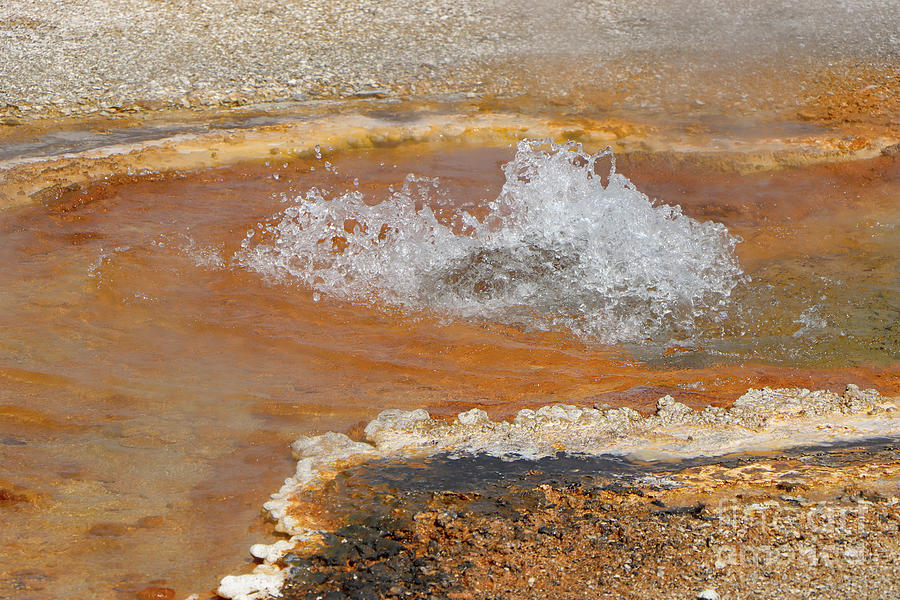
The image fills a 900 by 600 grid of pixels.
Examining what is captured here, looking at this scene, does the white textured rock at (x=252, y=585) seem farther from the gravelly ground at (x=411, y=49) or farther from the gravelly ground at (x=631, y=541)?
the gravelly ground at (x=411, y=49)

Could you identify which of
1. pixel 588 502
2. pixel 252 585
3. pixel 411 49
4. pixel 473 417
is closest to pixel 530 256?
pixel 473 417

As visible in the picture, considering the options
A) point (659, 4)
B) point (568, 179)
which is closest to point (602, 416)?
point (568, 179)

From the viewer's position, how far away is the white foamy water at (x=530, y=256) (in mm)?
4605

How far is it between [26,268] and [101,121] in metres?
2.34

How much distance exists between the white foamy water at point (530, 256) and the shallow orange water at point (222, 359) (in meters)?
0.19

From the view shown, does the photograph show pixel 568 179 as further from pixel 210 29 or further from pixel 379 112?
pixel 210 29

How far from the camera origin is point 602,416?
138 inches

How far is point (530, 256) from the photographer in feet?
16.7

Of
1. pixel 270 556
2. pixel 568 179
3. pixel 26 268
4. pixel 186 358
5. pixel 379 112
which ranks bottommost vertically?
pixel 270 556

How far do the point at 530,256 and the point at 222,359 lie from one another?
1868mm

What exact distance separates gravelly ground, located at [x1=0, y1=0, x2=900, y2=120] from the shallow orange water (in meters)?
1.67

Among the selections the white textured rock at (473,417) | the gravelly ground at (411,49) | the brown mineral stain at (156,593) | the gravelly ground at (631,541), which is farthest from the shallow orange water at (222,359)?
the gravelly ground at (411,49)

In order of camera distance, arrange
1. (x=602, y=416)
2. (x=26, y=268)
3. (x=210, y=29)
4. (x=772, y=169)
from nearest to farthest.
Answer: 1. (x=602, y=416)
2. (x=26, y=268)
3. (x=772, y=169)
4. (x=210, y=29)

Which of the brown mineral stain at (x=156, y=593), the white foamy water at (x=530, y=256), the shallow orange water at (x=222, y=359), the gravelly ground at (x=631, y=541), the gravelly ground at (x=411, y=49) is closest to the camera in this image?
the gravelly ground at (x=631, y=541)
